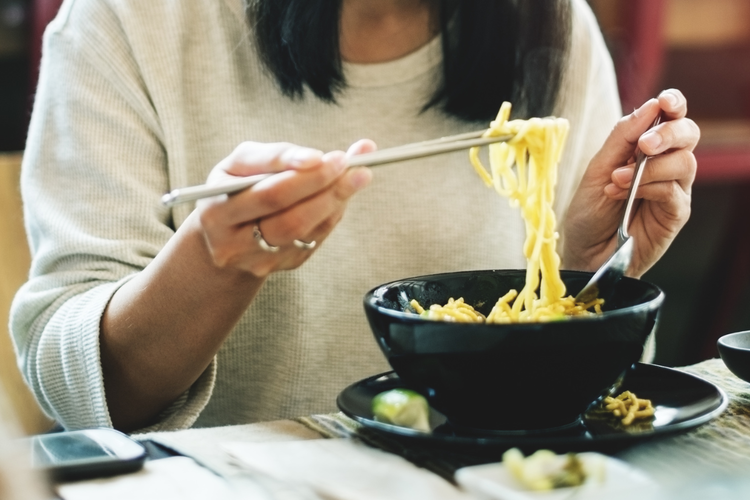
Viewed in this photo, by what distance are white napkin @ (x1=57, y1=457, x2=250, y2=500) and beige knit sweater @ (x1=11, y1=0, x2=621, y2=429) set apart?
1.17 ft

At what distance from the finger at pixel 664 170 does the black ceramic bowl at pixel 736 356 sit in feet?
0.76

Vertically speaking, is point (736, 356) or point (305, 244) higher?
point (305, 244)

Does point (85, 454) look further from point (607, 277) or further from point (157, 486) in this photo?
point (607, 277)

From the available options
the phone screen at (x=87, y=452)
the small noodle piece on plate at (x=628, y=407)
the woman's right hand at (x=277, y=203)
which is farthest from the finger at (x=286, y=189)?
the small noodle piece on plate at (x=628, y=407)

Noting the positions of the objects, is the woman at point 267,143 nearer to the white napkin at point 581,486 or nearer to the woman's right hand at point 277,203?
the woman's right hand at point 277,203

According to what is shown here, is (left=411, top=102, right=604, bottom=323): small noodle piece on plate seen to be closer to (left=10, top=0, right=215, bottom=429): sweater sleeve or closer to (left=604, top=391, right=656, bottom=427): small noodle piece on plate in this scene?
(left=604, top=391, right=656, bottom=427): small noodle piece on plate

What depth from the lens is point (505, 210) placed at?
134 cm

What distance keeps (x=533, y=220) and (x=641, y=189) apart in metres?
0.18

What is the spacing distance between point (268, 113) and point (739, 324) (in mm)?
2478

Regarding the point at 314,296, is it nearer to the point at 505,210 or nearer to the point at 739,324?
the point at 505,210

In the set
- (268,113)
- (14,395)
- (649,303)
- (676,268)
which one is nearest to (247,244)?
(649,303)

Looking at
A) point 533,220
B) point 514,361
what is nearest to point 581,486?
point 514,361

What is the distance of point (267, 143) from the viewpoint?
0.95m

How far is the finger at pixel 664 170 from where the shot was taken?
104 cm
